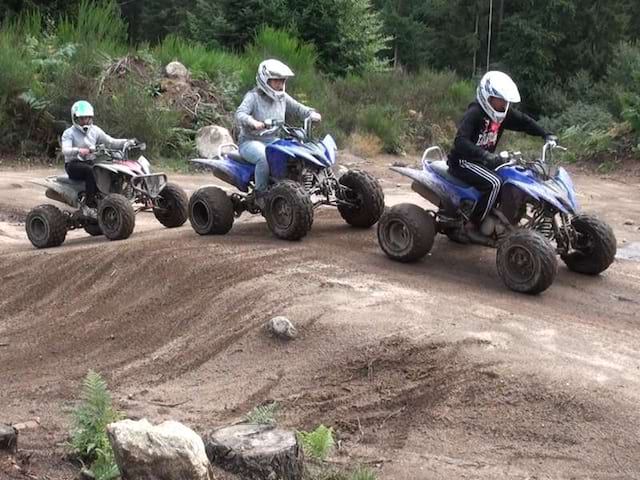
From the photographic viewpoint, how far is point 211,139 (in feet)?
59.4

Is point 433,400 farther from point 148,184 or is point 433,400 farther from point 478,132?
point 148,184

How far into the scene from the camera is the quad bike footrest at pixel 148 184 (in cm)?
1004

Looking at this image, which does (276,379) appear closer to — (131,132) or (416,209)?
(416,209)

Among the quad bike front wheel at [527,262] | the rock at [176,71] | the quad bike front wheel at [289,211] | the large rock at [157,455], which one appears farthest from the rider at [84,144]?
the rock at [176,71]

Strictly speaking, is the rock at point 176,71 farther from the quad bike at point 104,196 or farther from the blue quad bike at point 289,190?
the blue quad bike at point 289,190

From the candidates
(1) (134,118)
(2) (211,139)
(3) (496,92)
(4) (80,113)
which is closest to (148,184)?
(4) (80,113)

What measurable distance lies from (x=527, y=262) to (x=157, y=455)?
3.88m

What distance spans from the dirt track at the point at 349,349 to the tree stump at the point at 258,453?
Result: 58 centimetres

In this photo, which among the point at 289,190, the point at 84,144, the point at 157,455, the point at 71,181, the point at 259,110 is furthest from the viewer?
the point at 71,181

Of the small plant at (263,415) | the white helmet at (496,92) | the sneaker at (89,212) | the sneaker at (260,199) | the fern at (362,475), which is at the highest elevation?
the white helmet at (496,92)

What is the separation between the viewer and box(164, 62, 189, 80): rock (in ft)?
64.3

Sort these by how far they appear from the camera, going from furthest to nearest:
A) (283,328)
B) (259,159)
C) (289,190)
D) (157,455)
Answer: (259,159)
(289,190)
(283,328)
(157,455)

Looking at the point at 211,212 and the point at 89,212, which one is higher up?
the point at 211,212

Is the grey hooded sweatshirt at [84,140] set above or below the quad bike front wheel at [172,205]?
above
